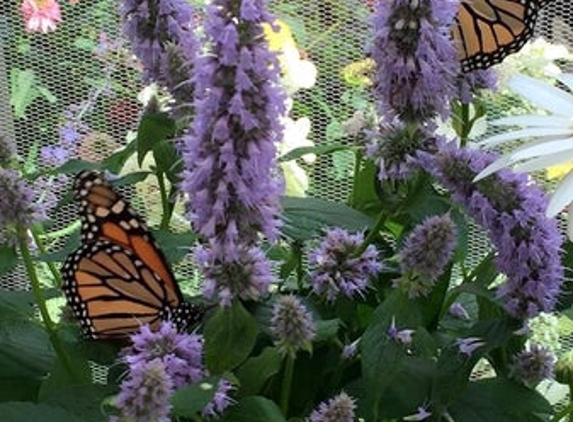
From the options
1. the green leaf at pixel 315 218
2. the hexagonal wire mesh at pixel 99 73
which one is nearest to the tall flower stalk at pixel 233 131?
the green leaf at pixel 315 218

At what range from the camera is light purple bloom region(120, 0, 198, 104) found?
54 cm

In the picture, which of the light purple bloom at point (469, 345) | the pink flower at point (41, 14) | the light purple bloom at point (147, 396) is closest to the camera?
the light purple bloom at point (147, 396)

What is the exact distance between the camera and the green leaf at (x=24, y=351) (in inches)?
22.4

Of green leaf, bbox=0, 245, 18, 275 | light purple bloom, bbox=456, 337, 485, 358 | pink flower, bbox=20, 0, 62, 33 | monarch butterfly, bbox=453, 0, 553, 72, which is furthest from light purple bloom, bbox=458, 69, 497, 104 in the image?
pink flower, bbox=20, 0, 62, 33

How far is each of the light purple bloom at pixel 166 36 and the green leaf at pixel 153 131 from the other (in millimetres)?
20

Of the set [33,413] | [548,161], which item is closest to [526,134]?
[548,161]

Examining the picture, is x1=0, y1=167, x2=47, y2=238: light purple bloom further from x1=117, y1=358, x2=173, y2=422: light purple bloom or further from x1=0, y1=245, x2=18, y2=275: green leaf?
x1=117, y1=358, x2=173, y2=422: light purple bloom

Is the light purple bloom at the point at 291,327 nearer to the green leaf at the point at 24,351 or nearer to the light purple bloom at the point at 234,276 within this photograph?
the light purple bloom at the point at 234,276

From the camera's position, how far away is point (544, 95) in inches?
21.9

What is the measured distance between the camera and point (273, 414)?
1.55 ft

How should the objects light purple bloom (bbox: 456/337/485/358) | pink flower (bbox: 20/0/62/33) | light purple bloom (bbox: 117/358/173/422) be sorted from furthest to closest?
pink flower (bbox: 20/0/62/33)
light purple bloom (bbox: 456/337/485/358)
light purple bloom (bbox: 117/358/173/422)

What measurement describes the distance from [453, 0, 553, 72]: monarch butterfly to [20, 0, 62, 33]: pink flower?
37cm

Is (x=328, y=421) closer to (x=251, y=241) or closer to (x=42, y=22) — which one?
(x=251, y=241)

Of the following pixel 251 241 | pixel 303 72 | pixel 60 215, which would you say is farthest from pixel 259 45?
pixel 60 215
